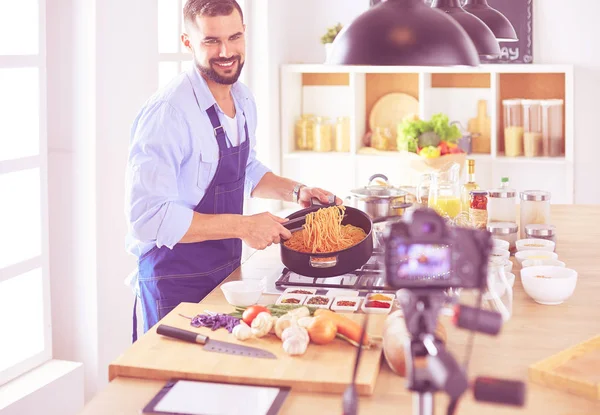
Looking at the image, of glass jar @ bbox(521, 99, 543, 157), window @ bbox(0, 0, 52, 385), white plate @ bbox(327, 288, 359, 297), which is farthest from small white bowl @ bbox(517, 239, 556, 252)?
glass jar @ bbox(521, 99, 543, 157)

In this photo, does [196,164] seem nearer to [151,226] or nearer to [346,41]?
[151,226]

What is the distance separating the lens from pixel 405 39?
2.34 meters

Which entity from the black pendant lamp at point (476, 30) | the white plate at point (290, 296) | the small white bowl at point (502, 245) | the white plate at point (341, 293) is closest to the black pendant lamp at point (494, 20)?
the black pendant lamp at point (476, 30)

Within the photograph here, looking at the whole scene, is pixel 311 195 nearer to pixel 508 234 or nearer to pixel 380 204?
pixel 380 204

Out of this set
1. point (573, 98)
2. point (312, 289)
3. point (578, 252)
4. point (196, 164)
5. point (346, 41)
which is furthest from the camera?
point (573, 98)

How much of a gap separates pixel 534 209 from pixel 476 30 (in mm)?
783

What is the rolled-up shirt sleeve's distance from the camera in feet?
9.37

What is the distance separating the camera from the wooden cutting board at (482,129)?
20.6 ft

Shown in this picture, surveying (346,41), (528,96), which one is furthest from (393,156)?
(346,41)

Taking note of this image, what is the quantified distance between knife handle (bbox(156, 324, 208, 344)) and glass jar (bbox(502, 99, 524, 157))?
13.9ft

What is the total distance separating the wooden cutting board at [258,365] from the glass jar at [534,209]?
5.23 feet

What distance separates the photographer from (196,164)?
3.10 meters

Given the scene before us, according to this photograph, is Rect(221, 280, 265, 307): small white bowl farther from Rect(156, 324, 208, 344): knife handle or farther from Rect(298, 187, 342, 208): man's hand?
Rect(298, 187, 342, 208): man's hand

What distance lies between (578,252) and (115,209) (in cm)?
203
